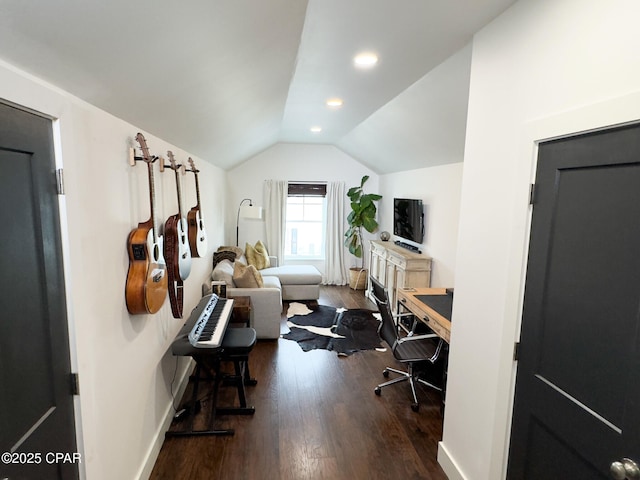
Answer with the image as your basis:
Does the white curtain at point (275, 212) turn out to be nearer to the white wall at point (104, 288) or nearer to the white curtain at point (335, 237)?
the white curtain at point (335, 237)

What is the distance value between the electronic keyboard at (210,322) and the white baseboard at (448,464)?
1.64 m

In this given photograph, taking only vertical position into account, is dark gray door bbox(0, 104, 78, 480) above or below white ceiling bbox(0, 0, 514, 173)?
below

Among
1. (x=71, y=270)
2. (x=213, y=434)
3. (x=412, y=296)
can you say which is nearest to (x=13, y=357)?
(x=71, y=270)

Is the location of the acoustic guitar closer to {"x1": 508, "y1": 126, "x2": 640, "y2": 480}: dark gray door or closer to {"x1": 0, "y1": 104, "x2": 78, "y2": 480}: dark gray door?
{"x1": 0, "y1": 104, "x2": 78, "y2": 480}: dark gray door

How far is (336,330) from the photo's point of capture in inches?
183

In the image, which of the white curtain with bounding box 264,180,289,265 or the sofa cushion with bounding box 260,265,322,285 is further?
the white curtain with bounding box 264,180,289,265

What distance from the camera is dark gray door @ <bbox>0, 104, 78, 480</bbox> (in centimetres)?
103

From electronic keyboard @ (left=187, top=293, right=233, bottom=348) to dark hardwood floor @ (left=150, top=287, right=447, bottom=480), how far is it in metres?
0.69

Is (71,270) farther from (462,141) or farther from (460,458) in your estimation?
(462,141)

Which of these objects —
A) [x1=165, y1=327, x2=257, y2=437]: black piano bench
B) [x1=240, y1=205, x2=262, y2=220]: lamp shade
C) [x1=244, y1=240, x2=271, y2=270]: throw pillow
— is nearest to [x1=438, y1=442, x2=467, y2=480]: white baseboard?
[x1=165, y1=327, x2=257, y2=437]: black piano bench

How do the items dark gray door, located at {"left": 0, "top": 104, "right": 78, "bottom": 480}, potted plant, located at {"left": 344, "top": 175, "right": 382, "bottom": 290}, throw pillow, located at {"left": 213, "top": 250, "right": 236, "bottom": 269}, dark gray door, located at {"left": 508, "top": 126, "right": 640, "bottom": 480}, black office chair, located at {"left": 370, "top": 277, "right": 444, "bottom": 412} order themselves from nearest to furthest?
dark gray door, located at {"left": 0, "top": 104, "right": 78, "bottom": 480} < dark gray door, located at {"left": 508, "top": 126, "right": 640, "bottom": 480} < black office chair, located at {"left": 370, "top": 277, "right": 444, "bottom": 412} < throw pillow, located at {"left": 213, "top": 250, "right": 236, "bottom": 269} < potted plant, located at {"left": 344, "top": 175, "right": 382, "bottom": 290}

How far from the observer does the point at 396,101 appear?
341cm

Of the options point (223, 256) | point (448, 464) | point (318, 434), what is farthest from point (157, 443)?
point (223, 256)

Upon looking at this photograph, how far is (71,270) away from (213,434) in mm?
1829
